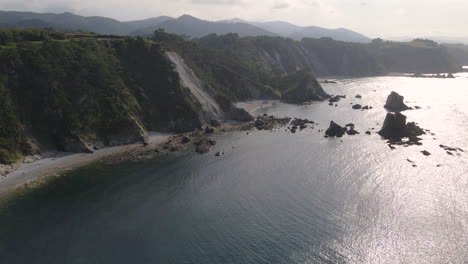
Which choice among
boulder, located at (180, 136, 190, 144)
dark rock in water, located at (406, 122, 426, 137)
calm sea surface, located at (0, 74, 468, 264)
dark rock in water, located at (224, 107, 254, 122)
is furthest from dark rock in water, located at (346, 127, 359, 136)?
boulder, located at (180, 136, 190, 144)

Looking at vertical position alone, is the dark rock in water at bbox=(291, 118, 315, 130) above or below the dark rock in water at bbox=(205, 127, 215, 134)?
above

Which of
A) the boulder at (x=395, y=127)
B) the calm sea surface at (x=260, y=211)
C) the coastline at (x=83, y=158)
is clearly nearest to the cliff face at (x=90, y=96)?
the coastline at (x=83, y=158)

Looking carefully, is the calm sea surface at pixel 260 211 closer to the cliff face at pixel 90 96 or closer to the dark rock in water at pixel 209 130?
the dark rock in water at pixel 209 130

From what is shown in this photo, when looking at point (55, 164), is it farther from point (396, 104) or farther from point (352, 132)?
point (396, 104)

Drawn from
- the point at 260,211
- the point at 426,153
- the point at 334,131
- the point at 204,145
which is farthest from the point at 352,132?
the point at 260,211

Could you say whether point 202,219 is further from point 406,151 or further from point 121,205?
point 406,151

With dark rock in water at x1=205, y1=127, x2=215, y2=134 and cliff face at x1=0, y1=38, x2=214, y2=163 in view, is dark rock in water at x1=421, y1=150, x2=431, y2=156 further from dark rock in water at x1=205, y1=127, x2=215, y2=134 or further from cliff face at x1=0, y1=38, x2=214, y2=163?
cliff face at x1=0, y1=38, x2=214, y2=163

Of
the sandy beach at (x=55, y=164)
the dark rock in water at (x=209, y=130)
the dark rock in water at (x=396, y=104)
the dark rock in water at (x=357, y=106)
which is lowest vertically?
the sandy beach at (x=55, y=164)
